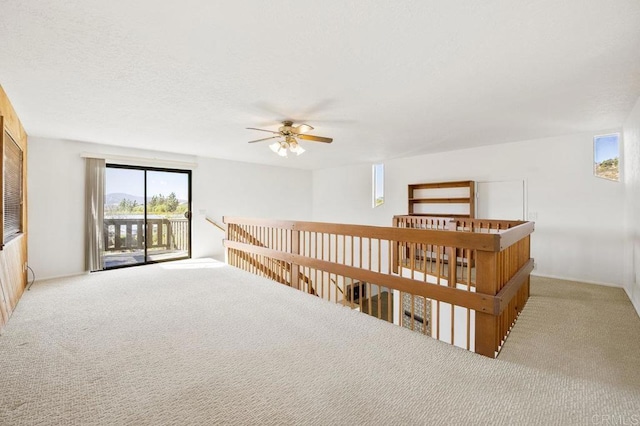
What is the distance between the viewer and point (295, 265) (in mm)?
3965

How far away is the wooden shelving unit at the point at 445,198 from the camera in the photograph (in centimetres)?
544

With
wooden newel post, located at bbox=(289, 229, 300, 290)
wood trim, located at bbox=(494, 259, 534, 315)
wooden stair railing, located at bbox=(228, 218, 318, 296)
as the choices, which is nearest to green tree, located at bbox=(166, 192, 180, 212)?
wooden stair railing, located at bbox=(228, 218, 318, 296)

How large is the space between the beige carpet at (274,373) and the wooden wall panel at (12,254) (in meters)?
0.29

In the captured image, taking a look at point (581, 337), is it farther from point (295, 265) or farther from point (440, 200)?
point (440, 200)

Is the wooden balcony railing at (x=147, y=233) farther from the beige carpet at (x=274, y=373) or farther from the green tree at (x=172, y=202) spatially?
the beige carpet at (x=274, y=373)

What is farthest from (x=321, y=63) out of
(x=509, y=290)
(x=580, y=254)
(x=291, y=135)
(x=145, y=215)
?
(x=145, y=215)

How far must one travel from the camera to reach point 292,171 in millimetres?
8422

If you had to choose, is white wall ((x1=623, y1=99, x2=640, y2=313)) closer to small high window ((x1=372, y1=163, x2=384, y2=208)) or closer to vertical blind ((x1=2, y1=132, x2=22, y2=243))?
small high window ((x1=372, y1=163, x2=384, y2=208))

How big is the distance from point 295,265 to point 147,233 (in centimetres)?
363

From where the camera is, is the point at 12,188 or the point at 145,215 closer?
the point at 12,188

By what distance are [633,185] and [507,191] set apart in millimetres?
1828

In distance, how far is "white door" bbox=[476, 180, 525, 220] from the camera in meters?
4.98

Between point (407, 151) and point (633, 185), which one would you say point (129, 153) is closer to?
point (407, 151)

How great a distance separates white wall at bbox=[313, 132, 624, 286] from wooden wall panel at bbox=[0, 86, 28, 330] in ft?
21.3
